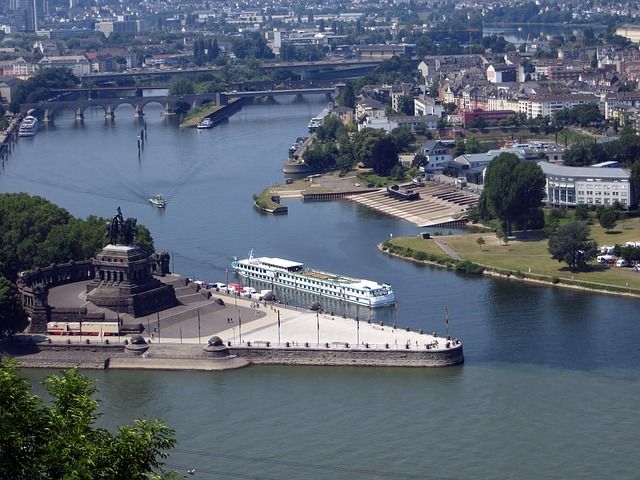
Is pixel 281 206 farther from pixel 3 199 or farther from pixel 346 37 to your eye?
pixel 346 37

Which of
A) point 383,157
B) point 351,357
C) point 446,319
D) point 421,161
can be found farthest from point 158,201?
point 351,357

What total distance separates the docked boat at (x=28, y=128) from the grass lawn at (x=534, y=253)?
78.8ft

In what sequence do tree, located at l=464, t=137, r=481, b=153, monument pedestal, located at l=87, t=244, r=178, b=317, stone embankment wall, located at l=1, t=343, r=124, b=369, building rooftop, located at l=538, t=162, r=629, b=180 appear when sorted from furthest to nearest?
tree, located at l=464, t=137, r=481, b=153
building rooftop, located at l=538, t=162, r=629, b=180
monument pedestal, located at l=87, t=244, r=178, b=317
stone embankment wall, located at l=1, t=343, r=124, b=369

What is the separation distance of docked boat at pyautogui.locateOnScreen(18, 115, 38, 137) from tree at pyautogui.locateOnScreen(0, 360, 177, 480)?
134 feet

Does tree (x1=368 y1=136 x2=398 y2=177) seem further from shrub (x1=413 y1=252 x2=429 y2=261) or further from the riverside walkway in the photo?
the riverside walkway

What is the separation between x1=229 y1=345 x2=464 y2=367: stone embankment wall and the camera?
21172 millimetres

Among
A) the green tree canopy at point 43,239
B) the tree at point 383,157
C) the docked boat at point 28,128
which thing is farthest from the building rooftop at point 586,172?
the docked boat at point 28,128

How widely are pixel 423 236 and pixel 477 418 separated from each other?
12127 millimetres

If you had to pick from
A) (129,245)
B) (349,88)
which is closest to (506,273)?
(129,245)

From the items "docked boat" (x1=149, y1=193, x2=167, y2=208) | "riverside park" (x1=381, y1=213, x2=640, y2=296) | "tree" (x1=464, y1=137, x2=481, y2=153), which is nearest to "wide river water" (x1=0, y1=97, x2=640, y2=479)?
"riverside park" (x1=381, y1=213, x2=640, y2=296)

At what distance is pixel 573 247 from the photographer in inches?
1067

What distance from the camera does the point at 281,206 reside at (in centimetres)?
3491

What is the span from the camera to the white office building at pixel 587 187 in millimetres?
33125

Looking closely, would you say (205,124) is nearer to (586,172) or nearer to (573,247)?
(586,172)
